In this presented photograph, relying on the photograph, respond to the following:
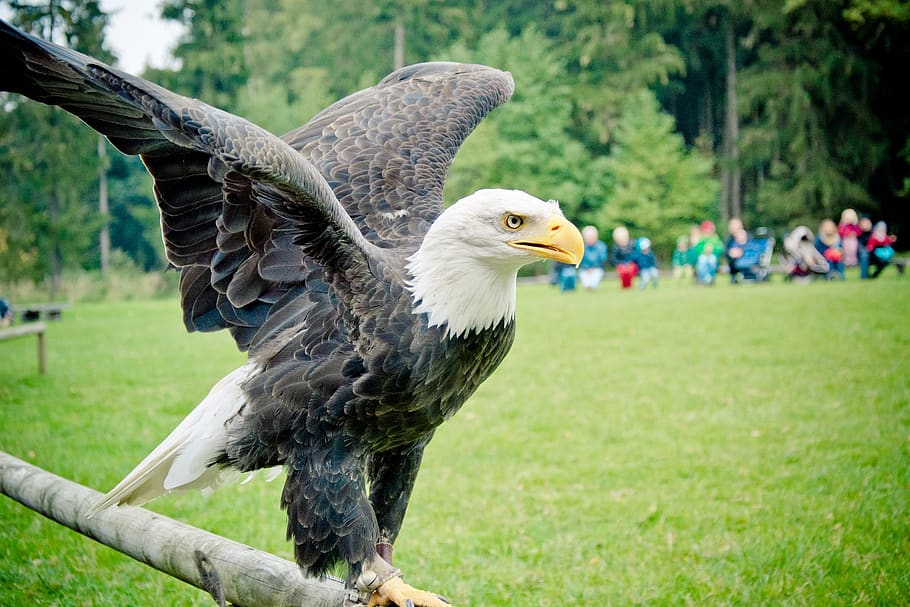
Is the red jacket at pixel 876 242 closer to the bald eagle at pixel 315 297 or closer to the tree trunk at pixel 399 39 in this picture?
the bald eagle at pixel 315 297

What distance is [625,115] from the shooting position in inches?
1115

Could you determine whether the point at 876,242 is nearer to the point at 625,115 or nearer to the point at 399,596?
the point at 625,115

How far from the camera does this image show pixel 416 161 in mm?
3195

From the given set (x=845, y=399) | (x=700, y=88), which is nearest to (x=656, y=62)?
(x=700, y=88)

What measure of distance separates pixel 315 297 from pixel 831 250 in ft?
51.8

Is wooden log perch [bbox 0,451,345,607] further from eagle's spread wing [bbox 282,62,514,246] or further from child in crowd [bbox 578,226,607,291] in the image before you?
child in crowd [bbox 578,226,607,291]

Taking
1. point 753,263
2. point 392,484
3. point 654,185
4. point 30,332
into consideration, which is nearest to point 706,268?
point 753,263

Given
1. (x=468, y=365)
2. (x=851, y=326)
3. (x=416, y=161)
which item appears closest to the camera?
(x=468, y=365)

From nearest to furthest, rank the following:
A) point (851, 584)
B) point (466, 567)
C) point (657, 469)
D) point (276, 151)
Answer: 1. point (276, 151)
2. point (851, 584)
3. point (466, 567)
4. point (657, 469)

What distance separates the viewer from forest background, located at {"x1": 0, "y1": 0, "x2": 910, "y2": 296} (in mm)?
25953

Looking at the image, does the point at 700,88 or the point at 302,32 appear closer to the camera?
the point at 700,88

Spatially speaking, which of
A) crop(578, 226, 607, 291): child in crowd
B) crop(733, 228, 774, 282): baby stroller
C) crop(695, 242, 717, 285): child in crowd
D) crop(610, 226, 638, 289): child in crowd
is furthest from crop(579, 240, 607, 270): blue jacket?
crop(733, 228, 774, 282): baby stroller

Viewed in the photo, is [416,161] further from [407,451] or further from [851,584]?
[851,584]

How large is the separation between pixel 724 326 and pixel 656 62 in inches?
831
